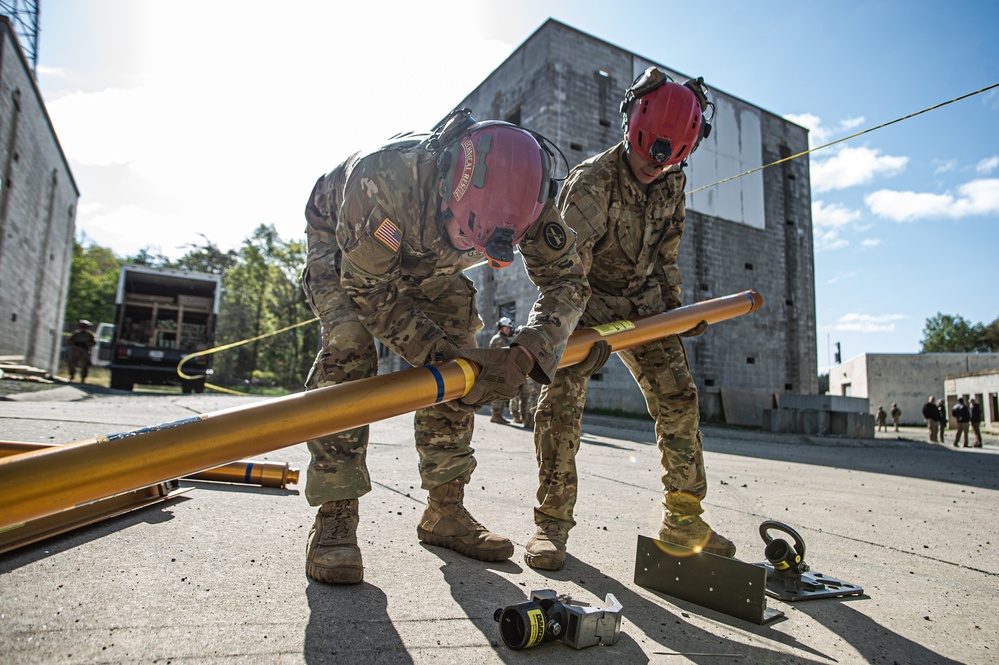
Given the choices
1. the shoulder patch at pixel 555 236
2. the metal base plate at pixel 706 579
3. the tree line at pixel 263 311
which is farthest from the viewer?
the tree line at pixel 263 311

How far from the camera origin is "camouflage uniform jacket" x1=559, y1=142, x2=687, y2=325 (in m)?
2.81

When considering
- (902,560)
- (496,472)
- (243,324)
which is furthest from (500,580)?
(243,324)

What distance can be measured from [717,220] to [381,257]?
22295 mm

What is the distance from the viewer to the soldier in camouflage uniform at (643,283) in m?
2.55

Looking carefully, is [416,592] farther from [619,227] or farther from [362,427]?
[619,227]

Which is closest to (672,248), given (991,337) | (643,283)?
(643,283)

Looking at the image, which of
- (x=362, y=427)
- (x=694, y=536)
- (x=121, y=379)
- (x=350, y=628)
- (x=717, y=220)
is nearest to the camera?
(x=350, y=628)

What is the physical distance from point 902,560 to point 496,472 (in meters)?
2.59

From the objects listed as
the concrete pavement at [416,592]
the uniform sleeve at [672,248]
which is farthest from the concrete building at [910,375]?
the uniform sleeve at [672,248]

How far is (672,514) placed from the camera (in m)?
2.59

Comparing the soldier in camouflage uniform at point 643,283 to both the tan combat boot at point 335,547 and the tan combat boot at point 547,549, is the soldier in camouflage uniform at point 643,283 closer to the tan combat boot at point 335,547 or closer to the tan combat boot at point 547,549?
the tan combat boot at point 547,549

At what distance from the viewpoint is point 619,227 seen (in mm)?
2857

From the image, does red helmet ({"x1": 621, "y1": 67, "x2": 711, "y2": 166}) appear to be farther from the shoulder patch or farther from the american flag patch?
the american flag patch

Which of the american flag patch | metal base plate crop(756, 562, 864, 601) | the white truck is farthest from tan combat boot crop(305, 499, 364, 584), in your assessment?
the white truck
